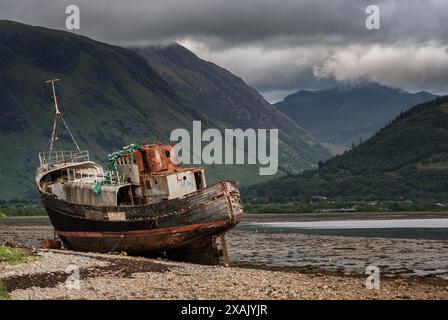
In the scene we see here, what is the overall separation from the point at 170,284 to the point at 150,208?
18.2m

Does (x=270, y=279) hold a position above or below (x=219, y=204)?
below

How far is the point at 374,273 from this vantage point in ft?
161

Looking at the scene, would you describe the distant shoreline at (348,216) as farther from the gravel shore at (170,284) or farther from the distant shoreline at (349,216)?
the gravel shore at (170,284)

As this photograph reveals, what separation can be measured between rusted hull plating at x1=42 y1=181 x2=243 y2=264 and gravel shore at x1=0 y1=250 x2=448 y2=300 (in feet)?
24.9

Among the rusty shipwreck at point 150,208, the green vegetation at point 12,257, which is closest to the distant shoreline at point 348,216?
the rusty shipwreck at point 150,208

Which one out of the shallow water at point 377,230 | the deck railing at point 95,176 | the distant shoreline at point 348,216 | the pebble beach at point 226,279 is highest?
the deck railing at point 95,176

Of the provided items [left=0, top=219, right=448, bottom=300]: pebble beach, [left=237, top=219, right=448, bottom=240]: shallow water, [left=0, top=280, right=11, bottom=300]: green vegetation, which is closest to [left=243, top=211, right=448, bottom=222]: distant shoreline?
[left=237, top=219, right=448, bottom=240]: shallow water

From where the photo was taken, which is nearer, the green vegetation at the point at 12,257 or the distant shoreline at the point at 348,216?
the green vegetation at the point at 12,257

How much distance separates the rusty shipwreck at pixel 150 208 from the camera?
172 feet

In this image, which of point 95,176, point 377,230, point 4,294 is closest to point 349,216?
point 377,230
